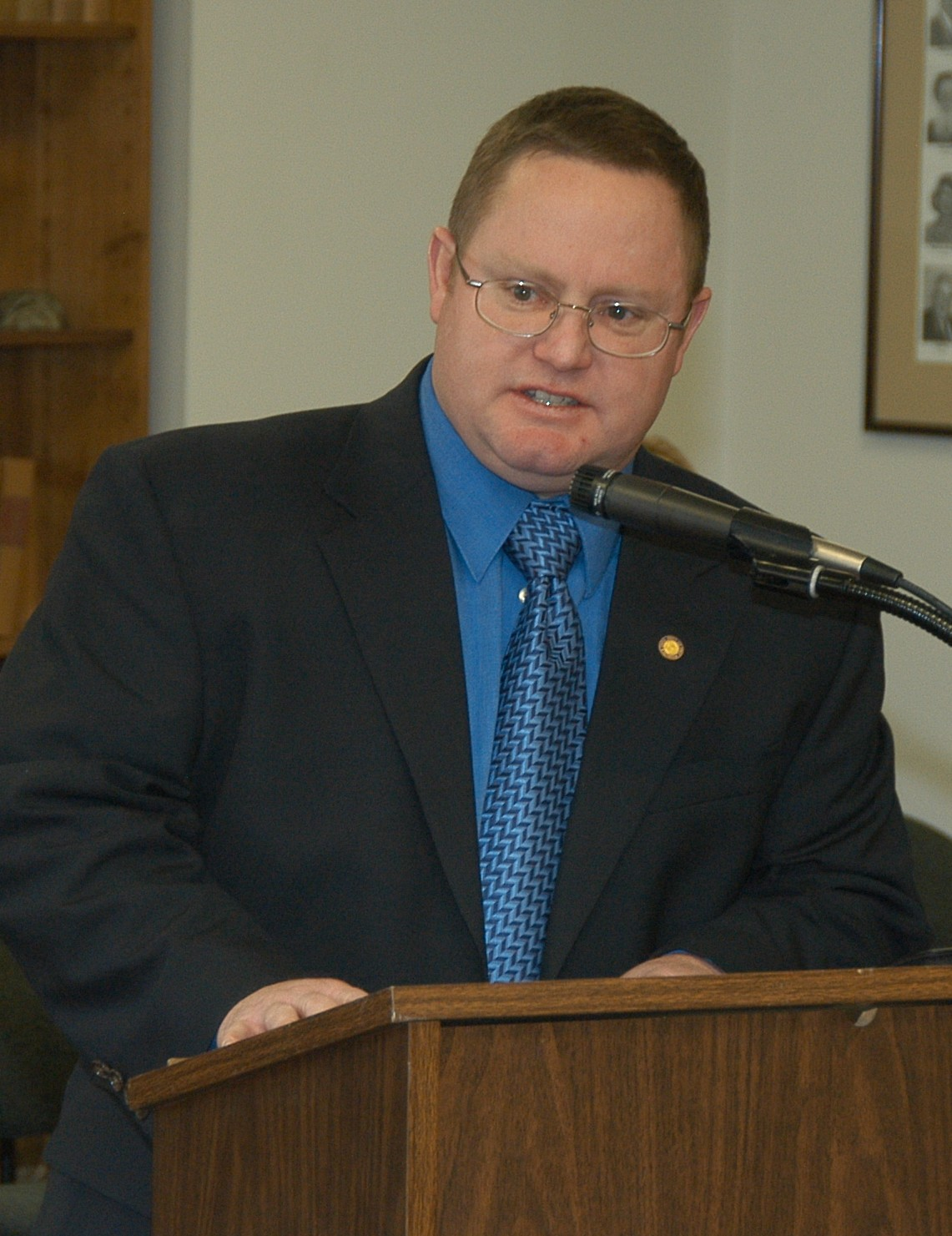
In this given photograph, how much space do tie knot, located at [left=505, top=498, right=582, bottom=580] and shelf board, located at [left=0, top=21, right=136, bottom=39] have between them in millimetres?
1719

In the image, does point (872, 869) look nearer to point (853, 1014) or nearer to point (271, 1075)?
point (853, 1014)

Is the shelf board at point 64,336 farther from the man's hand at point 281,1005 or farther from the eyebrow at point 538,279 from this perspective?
the man's hand at point 281,1005

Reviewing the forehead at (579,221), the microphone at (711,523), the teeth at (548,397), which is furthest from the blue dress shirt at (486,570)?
the microphone at (711,523)

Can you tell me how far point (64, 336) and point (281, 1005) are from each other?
2094 mm

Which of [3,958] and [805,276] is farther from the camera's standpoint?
[805,276]

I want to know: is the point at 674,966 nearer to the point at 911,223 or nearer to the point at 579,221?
the point at 579,221

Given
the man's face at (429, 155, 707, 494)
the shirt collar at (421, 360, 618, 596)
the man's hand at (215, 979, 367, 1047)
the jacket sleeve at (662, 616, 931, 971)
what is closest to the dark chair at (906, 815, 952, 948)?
the jacket sleeve at (662, 616, 931, 971)

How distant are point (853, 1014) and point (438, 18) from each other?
2.64m

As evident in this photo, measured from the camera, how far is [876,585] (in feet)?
4.38

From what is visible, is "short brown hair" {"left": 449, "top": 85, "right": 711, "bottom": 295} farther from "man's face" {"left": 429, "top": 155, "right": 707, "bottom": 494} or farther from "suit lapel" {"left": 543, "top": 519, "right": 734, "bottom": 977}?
"suit lapel" {"left": 543, "top": 519, "right": 734, "bottom": 977}

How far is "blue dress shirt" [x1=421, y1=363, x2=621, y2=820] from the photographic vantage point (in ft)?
5.84

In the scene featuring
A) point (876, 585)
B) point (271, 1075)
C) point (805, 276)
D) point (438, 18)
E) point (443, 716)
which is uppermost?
point (438, 18)

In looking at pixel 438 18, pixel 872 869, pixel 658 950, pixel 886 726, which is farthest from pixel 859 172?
pixel 658 950

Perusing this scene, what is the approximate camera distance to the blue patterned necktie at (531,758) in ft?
5.62
